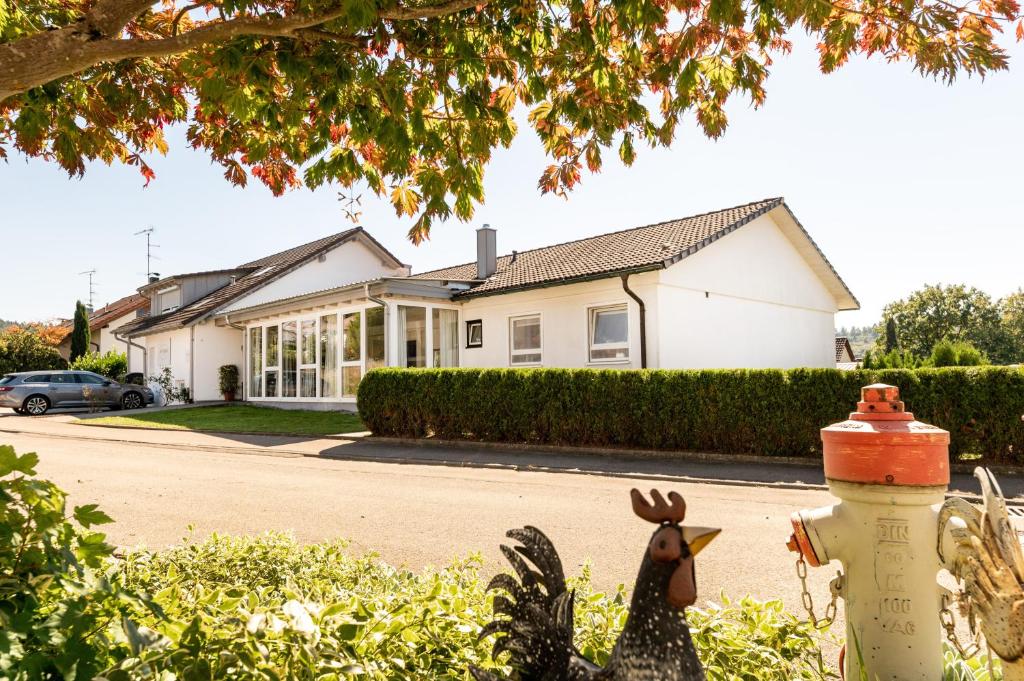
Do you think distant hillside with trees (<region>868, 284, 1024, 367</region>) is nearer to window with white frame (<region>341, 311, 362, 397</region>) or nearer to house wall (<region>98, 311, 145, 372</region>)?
window with white frame (<region>341, 311, 362, 397</region>)

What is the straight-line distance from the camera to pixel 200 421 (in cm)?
2003

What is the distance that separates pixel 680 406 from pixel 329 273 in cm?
2118

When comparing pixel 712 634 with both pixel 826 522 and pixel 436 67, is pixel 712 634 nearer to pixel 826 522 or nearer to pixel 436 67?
pixel 826 522

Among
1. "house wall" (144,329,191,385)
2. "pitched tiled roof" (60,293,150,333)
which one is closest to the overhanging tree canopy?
"house wall" (144,329,191,385)

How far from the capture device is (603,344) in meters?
17.7

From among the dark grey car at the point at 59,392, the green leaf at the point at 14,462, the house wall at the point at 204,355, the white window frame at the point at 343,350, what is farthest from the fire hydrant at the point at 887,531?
the dark grey car at the point at 59,392

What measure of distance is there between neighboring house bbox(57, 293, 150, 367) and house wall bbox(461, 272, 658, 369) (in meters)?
23.9

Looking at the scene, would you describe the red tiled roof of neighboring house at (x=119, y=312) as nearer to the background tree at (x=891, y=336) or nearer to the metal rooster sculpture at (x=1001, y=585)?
the metal rooster sculpture at (x=1001, y=585)

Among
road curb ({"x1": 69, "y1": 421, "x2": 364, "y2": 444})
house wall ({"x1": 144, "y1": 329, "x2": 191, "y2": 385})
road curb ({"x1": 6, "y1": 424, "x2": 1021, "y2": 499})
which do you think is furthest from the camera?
house wall ({"x1": 144, "y1": 329, "x2": 191, "y2": 385})

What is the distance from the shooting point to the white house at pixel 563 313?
56.7 feet

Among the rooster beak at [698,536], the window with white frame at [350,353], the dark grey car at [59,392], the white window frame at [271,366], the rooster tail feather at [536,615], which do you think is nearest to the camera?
the rooster beak at [698,536]

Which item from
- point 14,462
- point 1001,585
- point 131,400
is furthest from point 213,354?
point 1001,585

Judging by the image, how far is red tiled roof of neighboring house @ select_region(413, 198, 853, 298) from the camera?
667 inches

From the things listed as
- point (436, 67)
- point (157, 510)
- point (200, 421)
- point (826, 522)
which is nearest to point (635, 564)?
point (826, 522)
